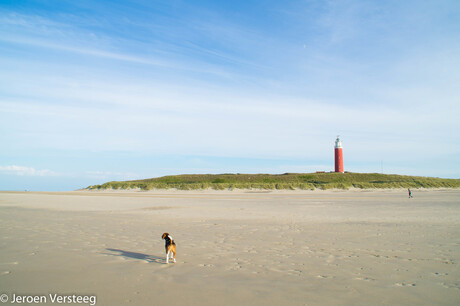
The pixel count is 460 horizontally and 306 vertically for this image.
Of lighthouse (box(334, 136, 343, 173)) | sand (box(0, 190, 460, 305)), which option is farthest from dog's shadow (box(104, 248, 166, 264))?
lighthouse (box(334, 136, 343, 173))

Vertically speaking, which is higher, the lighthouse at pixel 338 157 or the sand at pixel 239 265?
the lighthouse at pixel 338 157

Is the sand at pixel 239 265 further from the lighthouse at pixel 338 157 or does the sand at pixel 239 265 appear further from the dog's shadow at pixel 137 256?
the lighthouse at pixel 338 157

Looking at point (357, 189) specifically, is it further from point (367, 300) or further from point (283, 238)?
point (367, 300)

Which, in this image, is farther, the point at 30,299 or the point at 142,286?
the point at 142,286

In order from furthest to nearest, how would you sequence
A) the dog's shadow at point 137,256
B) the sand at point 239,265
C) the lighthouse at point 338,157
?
1. the lighthouse at point 338,157
2. the dog's shadow at point 137,256
3. the sand at point 239,265

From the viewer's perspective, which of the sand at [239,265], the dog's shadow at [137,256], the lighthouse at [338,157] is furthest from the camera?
the lighthouse at [338,157]

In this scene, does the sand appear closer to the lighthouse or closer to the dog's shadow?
the dog's shadow

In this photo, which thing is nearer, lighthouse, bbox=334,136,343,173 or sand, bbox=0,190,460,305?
sand, bbox=0,190,460,305

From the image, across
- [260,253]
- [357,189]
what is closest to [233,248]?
[260,253]

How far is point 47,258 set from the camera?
7.05m

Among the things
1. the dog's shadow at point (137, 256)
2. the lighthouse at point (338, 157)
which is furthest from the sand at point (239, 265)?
the lighthouse at point (338, 157)

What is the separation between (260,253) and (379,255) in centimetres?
309

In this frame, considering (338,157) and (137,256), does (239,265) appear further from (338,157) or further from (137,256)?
(338,157)

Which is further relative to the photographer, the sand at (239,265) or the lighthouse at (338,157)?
the lighthouse at (338,157)
